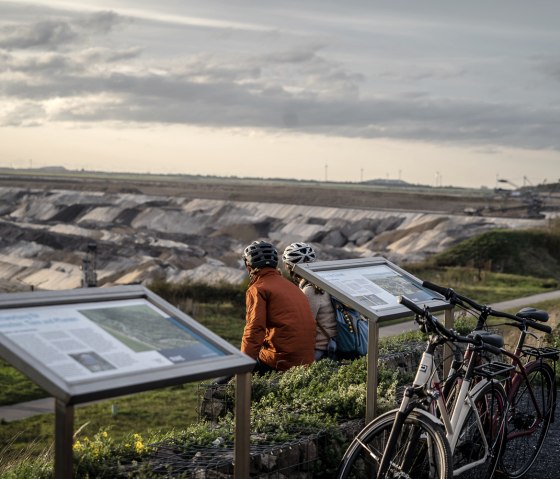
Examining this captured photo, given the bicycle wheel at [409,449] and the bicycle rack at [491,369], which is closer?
the bicycle wheel at [409,449]

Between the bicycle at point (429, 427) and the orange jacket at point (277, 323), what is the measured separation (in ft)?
6.21

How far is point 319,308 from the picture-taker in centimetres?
818

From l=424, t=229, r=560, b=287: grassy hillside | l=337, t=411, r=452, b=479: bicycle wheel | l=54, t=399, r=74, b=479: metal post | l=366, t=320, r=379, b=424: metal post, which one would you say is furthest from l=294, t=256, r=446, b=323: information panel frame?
l=424, t=229, r=560, b=287: grassy hillside

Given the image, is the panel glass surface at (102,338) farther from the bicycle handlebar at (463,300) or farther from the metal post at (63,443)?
the bicycle handlebar at (463,300)

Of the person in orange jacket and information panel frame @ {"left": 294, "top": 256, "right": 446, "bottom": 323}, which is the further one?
the person in orange jacket

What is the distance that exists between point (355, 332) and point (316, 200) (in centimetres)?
9956

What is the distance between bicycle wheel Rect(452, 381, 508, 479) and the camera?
5516mm

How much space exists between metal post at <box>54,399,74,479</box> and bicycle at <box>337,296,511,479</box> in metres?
1.80

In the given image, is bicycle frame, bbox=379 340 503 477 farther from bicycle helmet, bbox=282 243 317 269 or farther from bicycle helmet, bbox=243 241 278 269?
bicycle helmet, bbox=282 243 317 269

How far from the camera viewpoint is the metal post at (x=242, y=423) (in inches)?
173

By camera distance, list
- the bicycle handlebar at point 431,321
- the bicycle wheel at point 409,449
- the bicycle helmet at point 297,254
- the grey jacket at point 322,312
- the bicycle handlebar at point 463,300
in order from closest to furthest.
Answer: the bicycle wheel at point 409,449 → the bicycle handlebar at point 431,321 → the bicycle handlebar at point 463,300 → the bicycle helmet at point 297,254 → the grey jacket at point 322,312

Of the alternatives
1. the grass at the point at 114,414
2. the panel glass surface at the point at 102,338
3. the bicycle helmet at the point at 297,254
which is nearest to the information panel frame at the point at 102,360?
the panel glass surface at the point at 102,338

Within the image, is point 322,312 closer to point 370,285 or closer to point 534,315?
point 370,285

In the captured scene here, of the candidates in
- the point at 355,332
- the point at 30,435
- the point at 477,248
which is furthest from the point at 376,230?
the point at 355,332
